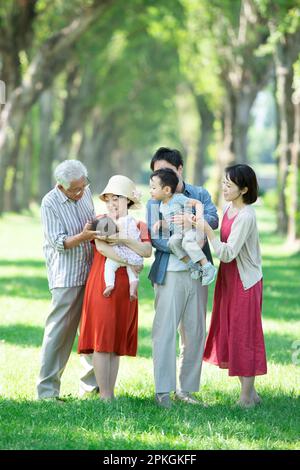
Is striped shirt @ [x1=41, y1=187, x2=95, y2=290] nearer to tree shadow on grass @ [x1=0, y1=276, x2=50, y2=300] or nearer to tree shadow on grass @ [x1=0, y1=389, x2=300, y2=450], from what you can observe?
tree shadow on grass @ [x1=0, y1=389, x2=300, y2=450]

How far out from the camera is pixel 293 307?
50.9ft

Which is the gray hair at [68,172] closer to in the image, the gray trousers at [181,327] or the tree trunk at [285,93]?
the gray trousers at [181,327]

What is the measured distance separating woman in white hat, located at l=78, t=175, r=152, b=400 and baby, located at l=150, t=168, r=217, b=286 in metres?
0.19

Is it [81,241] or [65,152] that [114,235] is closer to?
[81,241]

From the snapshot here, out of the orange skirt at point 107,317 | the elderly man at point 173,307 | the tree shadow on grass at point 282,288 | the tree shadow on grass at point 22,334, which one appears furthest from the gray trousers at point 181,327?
the tree shadow on grass at point 282,288

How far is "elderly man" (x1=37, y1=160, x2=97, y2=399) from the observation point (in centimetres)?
820

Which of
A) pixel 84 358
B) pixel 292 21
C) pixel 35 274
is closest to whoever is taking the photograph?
pixel 84 358

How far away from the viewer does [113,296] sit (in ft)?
26.2

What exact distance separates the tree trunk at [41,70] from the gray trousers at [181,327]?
20332mm

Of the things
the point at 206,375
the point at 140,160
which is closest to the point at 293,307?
the point at 206,375

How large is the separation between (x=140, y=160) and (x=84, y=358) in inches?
4225

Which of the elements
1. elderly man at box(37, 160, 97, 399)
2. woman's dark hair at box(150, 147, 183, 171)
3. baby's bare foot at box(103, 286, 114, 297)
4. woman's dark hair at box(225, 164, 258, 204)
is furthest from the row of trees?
baby's bare foot at box(103, 286, 114, 297)

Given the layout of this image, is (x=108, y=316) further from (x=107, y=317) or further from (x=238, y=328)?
(x=238, y=328)
